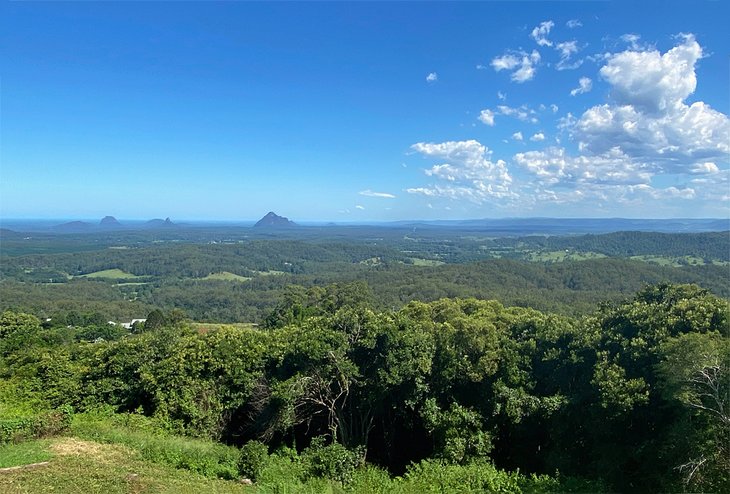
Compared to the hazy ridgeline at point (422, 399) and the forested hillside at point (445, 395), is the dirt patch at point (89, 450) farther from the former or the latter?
the forested hillside at point (445, 395)

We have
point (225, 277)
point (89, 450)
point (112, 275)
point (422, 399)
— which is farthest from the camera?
point (225, 277)

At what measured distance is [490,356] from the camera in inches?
546

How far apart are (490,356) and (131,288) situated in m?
102

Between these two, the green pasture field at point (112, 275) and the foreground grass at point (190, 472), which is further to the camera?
the green pasture field at point (112, 275)

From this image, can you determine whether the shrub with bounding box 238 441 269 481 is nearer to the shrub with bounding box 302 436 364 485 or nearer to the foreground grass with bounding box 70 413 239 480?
the foreground grass with bounding box 70 413 239 480

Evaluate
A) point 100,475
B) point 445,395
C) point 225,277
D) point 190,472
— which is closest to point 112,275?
point 225,277

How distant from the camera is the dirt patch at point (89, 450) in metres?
9.91

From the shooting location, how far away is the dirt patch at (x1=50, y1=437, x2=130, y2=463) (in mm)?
9906

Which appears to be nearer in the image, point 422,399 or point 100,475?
point 100,475

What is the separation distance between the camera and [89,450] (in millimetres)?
10305

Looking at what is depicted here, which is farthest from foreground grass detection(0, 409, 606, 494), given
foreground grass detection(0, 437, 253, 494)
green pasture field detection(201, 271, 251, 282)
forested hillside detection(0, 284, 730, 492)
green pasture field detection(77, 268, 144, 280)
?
green pasture field detection(77, 268, 144, 280)

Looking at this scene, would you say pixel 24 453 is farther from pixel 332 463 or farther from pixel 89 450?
pixel 332 463

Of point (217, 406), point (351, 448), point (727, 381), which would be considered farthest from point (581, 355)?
point (217, 406)

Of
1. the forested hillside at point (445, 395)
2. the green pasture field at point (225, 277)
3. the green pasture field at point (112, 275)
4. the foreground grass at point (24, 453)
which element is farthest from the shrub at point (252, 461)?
the green pasture field at point (112, 275)
